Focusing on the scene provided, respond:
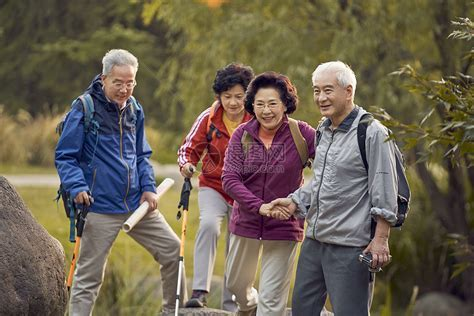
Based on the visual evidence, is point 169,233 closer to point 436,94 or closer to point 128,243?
point 436,94

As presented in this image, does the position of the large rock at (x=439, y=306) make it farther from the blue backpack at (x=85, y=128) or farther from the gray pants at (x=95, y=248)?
the blue backpack at (x=85, y=128)

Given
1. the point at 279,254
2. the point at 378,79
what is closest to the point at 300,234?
the point at 279,254

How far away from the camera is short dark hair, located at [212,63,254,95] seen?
6.97m

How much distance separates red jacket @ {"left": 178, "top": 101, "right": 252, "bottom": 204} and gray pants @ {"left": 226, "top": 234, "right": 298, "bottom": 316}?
0.69 meters

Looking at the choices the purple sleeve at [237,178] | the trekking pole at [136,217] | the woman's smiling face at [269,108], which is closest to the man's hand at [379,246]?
the purple sleeve at [237,178]

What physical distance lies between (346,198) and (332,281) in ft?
1.38

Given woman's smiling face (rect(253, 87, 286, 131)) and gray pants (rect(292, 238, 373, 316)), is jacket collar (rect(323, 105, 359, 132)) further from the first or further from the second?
woman's smiling face (rect(253, 87, 286, 131))

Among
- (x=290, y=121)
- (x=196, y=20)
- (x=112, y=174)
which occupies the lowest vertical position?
(x=112, y=174)

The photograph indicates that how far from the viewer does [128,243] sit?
1416 centimetres

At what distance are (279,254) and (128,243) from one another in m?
8.06

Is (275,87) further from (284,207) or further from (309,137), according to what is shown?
(284,207)

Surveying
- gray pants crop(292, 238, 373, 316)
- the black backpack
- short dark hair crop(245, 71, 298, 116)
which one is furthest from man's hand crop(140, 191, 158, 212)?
the black backpack

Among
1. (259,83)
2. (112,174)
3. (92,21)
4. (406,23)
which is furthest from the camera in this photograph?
(92,21)

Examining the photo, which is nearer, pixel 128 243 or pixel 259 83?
pixel 259 83
